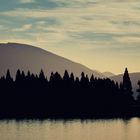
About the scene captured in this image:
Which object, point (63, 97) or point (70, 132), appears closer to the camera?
point (70, 132)

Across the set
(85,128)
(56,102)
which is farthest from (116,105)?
(85,128)

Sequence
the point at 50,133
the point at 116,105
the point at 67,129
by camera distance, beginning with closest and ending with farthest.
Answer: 1. the point at 50,133
2. the point at 67,129
3. the point at 116,105

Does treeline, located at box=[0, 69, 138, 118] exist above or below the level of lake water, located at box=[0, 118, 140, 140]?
above

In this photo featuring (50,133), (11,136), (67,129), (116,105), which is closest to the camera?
(11,136)

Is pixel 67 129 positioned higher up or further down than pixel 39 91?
further down

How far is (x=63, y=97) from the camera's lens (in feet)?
566

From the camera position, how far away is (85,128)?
341 ft

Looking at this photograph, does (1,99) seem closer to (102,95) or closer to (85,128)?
(102,95)

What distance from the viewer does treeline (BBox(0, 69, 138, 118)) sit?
164m

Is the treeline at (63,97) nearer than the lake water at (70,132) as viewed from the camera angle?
No

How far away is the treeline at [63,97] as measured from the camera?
164 meters

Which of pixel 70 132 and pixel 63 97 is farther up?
pixel 63 97

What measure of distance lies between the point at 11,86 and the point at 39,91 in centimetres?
1009

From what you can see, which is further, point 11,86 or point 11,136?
point 11,86
